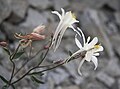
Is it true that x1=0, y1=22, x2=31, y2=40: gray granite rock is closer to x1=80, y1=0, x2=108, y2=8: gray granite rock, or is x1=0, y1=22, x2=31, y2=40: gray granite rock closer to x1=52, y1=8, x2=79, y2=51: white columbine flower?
x1=80, y1=0, x2=108, y2=8: gray granite rock

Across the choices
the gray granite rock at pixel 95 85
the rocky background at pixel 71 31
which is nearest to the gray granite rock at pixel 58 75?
the rocky background at pixel 71 31

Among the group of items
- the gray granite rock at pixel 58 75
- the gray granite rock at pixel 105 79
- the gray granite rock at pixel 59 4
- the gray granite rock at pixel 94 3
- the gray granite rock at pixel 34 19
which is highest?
the gray granite rock at pixel 94 3

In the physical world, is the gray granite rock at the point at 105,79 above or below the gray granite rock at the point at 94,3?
below

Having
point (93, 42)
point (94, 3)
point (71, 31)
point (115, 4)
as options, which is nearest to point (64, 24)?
point (93, 42)

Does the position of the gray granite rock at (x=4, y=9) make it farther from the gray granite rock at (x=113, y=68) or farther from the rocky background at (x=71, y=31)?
the gray granite rock at (x=113, y=68)

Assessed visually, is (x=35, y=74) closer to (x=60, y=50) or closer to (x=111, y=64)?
(x=60, y=50)

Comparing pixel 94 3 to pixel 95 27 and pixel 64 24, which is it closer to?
pixel 95 27

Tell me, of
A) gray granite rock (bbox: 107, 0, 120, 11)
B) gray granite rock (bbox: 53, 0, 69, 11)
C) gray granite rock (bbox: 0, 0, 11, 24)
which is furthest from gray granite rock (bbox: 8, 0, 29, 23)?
gray granite rock (bbox: 107, 0, 120, 11)

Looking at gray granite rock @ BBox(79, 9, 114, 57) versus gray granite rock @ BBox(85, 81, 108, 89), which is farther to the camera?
gray granite rock @ BBox(79, 9, 114, 57)
